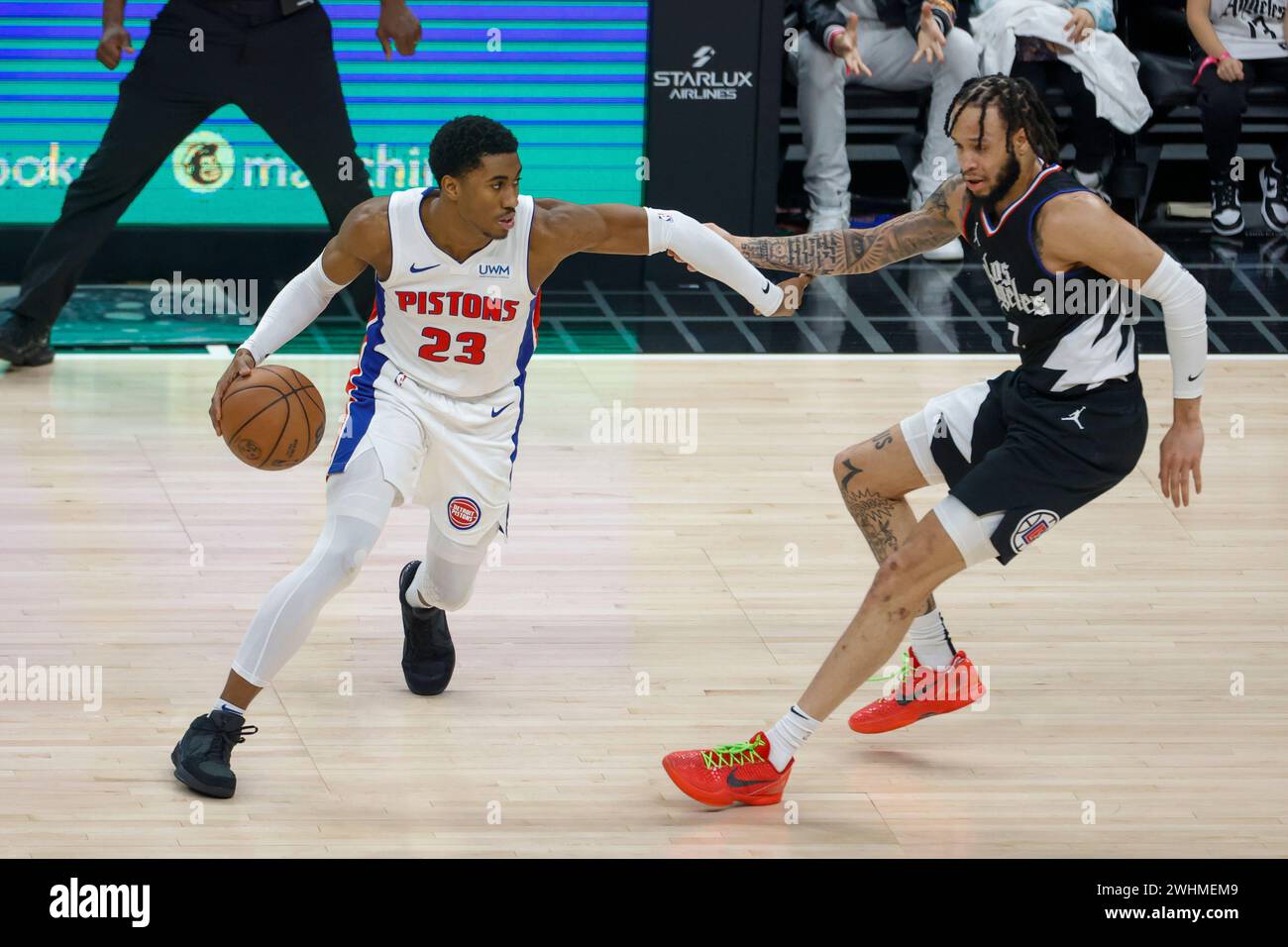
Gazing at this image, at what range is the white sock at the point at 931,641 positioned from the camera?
16.8 feet

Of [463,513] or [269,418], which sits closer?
[269,418]

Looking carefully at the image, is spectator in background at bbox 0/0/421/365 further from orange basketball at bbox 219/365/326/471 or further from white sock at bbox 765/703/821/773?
white sock at bbox 765/703/821/773

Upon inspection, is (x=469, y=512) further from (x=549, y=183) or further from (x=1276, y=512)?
(x=549, y=183)

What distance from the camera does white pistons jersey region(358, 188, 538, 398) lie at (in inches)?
190

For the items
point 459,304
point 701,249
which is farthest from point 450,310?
point 701,249

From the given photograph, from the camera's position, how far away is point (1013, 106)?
182 inches

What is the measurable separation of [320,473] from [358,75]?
2889 mm

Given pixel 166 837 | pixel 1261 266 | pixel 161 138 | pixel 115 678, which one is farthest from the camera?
pixel 1261 266

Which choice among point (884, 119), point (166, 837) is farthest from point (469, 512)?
point (884, 119)

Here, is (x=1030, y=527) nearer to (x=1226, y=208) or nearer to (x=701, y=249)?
(x=701, y=249)

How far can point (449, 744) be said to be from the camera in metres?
5.00

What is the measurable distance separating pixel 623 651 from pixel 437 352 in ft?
3.82

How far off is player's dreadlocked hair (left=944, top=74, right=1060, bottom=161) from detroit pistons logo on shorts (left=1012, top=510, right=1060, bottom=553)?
86 cm

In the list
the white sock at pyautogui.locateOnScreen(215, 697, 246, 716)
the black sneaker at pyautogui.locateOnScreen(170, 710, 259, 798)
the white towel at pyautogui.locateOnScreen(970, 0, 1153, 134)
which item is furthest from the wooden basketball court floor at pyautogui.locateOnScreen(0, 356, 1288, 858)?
the white towel at pyautogui.locateOnScreen(970, 0, 1153, 134)
